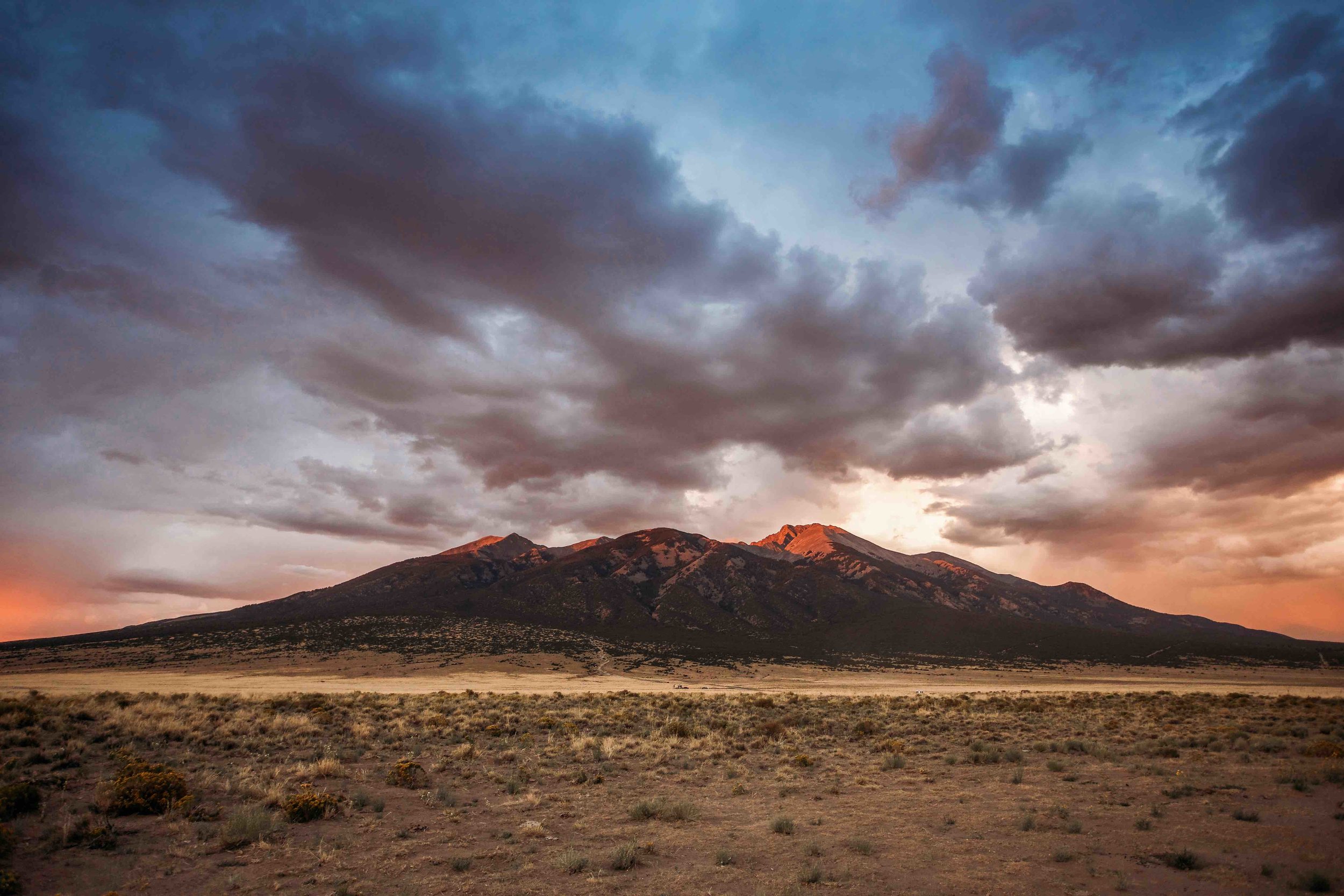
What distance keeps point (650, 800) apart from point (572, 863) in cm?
463

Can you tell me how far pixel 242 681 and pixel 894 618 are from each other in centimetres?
16927

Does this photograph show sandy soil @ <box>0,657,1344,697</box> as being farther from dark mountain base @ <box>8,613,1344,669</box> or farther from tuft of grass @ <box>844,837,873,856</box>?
tuft of grass @ <box>844,837,873,856</box>

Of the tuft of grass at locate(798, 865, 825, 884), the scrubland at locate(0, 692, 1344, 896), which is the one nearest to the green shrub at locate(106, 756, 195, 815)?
the scrubland at locate(0, 692, 1344, 896)

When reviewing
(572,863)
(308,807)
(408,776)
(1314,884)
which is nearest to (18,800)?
(308,807)

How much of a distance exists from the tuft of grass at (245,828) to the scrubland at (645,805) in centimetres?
4

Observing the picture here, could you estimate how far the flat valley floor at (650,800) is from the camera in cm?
980

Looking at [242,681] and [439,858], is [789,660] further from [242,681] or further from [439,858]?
[439,858]

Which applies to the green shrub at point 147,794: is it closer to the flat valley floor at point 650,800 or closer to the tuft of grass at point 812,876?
the flat valley floor at point 650,800

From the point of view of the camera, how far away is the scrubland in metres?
9.77

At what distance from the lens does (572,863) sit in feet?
33.9

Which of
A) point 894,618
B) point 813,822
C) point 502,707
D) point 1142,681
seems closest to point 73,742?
point 502,707

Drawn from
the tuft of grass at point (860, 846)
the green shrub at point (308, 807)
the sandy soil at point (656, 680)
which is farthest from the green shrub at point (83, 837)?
the sandy soil at point (656, 680)

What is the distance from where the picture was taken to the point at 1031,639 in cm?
14888

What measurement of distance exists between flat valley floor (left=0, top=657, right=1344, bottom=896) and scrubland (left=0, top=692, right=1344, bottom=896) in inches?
3.1
